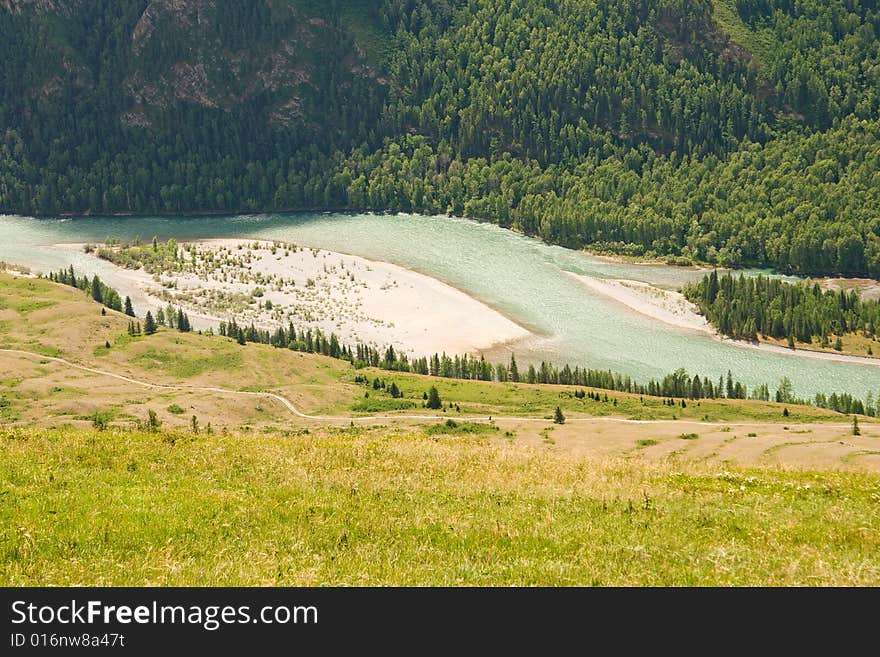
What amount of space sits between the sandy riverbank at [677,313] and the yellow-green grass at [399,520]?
119 m

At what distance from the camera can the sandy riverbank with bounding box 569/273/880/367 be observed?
6206 inches

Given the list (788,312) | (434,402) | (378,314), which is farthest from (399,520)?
(378,314)

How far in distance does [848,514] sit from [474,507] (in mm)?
14244

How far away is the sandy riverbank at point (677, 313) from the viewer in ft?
517

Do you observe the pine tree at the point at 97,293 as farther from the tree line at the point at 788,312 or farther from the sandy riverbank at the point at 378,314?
the tree line at the point at 788,312

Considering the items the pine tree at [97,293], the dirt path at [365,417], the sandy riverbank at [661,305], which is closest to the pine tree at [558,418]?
the dirt path at [365,417]

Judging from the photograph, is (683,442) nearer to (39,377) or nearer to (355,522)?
(355,522)

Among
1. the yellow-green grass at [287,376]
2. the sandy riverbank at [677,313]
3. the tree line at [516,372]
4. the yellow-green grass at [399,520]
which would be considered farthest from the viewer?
the sandy riverbank at [677,313]

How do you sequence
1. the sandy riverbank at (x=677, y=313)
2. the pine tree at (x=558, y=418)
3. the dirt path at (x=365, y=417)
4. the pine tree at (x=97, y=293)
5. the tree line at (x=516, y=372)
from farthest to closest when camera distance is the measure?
1. the pine tree at (x=97, y=293)
2. the sandy riverbank at (x=677, y=313)
3. the tree line at (x=516, y=372)
4. the dirt path at (x=365, y=417)
5. the pine tree at (x=558, y=418)

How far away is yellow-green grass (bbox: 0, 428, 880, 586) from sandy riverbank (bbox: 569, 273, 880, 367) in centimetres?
11861

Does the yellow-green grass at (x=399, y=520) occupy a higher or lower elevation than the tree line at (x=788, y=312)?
higher

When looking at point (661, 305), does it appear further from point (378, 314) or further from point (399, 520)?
point (399, 520)

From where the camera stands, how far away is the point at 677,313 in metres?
182
